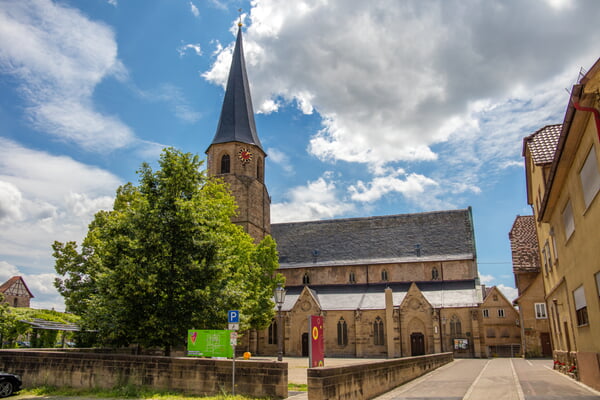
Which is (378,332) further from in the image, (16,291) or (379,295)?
(16,291)

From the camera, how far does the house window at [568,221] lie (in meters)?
15.5

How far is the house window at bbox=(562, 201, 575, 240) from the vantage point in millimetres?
15531

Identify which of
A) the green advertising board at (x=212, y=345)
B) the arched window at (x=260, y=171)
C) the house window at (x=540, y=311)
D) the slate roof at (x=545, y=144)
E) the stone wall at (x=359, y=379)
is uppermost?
the arched window at (x=260, y=171)

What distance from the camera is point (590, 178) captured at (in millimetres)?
12219

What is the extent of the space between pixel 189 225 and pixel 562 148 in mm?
13773

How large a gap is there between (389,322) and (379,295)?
420cm

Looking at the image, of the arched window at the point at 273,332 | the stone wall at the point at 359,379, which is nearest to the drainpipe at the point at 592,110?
the stone wall at the point at 359,379

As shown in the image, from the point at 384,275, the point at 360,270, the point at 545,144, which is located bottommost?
the point at 384,275

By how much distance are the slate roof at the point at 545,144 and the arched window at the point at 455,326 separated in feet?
84.0

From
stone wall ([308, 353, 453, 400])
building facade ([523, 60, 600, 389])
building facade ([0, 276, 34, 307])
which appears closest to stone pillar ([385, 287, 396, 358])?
building facade ([523, 60, 600, 389])

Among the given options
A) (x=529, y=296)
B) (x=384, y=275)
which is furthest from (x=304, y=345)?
(x=529, y=296)

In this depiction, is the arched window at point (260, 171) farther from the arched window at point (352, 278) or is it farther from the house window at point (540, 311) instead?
the house window at point (540, 311)

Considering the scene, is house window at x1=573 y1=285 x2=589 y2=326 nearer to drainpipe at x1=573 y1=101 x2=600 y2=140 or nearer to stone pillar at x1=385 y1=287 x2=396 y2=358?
drainpipe at x1=573 y1=101 x2=600 y2=140

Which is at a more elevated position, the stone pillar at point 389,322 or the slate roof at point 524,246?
the slate roof at point 524,246
